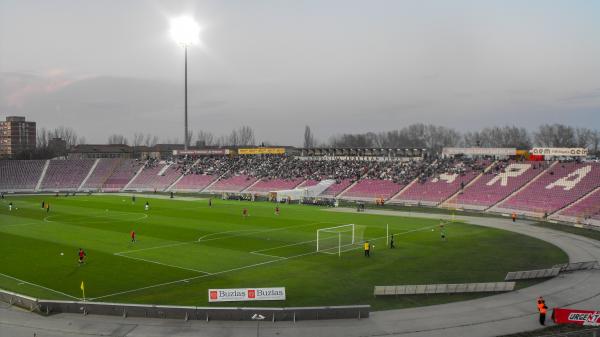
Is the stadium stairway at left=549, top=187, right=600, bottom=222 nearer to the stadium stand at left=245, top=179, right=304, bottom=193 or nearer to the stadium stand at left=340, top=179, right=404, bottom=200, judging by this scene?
the stadium stand at left=340, top=179, right=404, bottom=200

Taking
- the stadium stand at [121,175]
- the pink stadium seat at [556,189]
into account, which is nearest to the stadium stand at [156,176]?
the stadium stand at [121,175]

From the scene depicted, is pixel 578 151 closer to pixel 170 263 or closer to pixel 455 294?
pixel 455 294

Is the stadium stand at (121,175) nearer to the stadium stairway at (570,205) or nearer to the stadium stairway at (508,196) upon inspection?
the stadium stairway at (508,196)

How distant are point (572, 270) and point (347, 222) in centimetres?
2428

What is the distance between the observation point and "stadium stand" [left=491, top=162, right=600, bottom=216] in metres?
54.8

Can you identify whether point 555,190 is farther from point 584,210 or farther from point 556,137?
point 556,137

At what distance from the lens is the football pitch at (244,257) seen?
25172 millimetres

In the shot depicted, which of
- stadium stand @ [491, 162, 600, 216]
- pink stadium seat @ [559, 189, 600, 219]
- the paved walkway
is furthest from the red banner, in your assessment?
stadium stand @ [491, 162, 600, 216]

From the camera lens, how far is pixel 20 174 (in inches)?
3866

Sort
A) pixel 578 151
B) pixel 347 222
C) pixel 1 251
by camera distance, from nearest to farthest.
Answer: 1. pixel 1 251
2. pixel 347 222
3. pixel 578 151

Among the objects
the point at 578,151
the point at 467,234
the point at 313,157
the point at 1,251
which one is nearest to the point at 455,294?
the point at 467,234

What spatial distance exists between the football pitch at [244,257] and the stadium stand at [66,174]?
45.8 meters

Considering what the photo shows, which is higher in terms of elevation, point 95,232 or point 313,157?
point 313,157

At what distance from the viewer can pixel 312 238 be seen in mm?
40625
